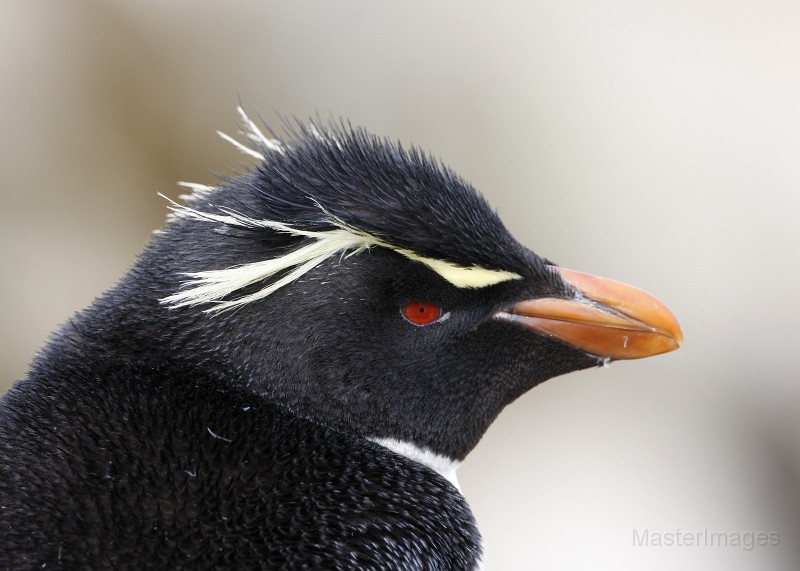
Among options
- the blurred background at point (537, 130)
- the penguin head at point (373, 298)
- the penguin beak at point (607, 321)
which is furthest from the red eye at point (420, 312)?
the blurred background at point (537, 130)

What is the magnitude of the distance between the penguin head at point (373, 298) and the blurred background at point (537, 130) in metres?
2.77

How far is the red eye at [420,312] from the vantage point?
1.65 metres

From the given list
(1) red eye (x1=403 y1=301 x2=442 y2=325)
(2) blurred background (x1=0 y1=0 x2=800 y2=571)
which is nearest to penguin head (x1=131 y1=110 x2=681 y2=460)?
(1) red eye (x1=403 y1=301 x2=442 y2=325)

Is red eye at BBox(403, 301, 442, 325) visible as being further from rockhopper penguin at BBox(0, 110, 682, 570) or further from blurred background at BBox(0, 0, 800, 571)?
blurred background at BBox(0, 0, 800, 571)

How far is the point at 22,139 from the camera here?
4.71 m

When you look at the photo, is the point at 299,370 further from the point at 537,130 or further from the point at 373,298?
the point at 537,130

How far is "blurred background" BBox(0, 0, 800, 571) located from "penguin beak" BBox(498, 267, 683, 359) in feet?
9.06

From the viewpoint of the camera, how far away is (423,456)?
1.71 meters

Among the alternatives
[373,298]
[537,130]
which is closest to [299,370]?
[373,298]

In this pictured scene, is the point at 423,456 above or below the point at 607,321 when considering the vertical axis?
below

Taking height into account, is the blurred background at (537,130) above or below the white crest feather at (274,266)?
above

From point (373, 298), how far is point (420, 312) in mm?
96

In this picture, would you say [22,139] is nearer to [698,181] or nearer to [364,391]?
[698,181]

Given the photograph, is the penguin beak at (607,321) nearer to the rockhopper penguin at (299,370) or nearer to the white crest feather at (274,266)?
the rockhopper penguin at (299,370)
